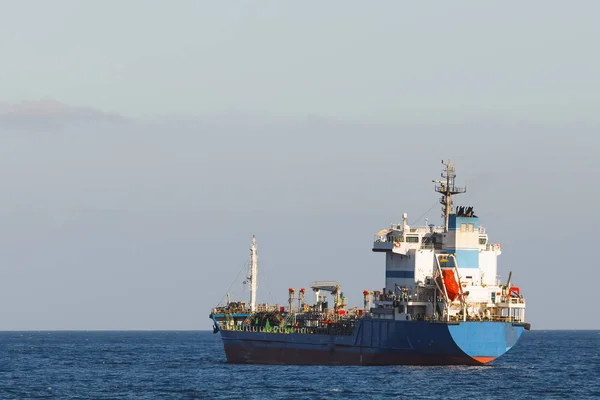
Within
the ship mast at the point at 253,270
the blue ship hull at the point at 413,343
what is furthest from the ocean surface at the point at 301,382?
the ship mast at the point at 253,270


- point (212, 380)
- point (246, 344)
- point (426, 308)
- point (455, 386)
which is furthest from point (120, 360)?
point (455, 386)

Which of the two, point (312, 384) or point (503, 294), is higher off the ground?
point (503, 294)

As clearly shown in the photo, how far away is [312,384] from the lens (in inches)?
3260

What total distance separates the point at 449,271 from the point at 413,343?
236 inches

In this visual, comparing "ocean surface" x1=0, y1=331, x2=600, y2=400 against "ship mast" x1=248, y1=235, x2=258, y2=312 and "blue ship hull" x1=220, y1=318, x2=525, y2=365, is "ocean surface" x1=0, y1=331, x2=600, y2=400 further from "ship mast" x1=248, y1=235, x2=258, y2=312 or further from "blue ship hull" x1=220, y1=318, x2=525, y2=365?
"ship mast" x1=248, y1=235, x2=258, y2=312

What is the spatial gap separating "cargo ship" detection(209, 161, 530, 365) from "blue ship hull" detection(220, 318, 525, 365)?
0.23 feet

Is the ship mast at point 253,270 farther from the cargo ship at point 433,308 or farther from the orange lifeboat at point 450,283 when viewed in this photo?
the orange lifeboat at point 450,283

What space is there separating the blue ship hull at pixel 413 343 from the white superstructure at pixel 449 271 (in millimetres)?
1462

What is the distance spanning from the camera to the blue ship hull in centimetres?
8581

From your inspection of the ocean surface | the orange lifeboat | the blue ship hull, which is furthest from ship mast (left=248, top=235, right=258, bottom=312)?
the orange lifeboat

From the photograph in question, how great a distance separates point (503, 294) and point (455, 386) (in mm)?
15466

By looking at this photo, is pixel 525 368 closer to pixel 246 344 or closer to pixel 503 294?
pixel 503 294

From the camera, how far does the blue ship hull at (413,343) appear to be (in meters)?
85.8

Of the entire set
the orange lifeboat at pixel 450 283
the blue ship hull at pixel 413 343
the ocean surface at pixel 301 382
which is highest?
the orange lifeboat at pixel 450 283
